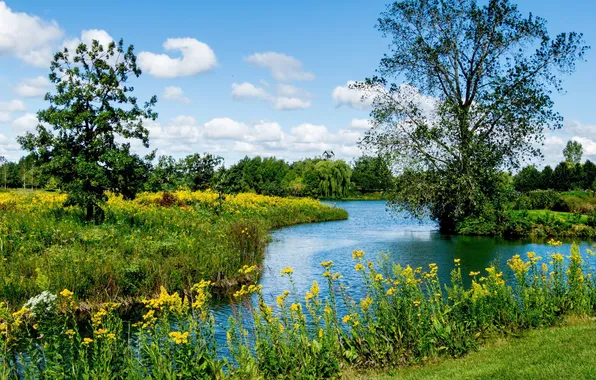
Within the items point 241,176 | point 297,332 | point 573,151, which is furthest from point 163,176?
point 573,151

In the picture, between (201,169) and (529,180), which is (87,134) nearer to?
(201,169)

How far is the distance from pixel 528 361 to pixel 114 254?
35.5ft

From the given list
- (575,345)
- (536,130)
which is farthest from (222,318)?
(536,130)

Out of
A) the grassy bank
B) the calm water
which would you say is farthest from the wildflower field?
the calm water

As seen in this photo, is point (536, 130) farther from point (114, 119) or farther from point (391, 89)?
point (114, 119)

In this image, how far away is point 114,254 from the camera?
14219 millimetres

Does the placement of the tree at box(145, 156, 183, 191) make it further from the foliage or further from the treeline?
the foliage

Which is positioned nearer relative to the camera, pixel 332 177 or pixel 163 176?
pixel 163 176

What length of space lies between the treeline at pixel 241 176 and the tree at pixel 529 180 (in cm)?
2281

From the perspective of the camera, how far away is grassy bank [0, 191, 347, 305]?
12188mm

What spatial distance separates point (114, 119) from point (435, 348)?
1579 centimetres

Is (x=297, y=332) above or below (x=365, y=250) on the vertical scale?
above

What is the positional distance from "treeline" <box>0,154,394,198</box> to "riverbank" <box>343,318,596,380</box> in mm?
14552

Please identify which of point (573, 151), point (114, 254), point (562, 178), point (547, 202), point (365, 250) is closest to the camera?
point (114, 254)
